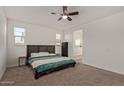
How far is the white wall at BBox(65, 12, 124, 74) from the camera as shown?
11.9 feet

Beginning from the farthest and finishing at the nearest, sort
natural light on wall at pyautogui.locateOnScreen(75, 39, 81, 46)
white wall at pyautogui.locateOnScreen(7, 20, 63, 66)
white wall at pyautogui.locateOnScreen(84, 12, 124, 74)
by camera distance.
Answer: natural light on wall at pyautogui.locateOnScreen(75, 39, 81, 46) → white wall at pyautogui.locateOnScreen(7, 20, 63, 66) → white wall at pyautogui.locateOnScreen(84, 12, 124, 74)

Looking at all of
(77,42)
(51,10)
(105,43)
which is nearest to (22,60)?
(51,10)

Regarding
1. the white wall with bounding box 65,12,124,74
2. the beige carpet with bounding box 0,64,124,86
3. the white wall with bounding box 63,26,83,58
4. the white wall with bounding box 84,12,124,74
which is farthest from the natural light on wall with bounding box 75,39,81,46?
the beige carpet with bounding box 0,64,124,86

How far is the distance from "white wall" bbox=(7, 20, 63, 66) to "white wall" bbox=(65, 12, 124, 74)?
7.83ft

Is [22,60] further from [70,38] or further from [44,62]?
[70,38]

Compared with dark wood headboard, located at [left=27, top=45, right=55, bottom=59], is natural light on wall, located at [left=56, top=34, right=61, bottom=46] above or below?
above

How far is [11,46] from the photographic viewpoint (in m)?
4.80

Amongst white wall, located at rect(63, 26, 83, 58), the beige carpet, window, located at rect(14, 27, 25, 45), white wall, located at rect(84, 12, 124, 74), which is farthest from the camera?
white wall, located at rect(63, 26, 83, 58)

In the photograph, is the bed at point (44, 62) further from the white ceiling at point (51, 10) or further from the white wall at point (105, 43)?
the white ceiling at point (51, 10)

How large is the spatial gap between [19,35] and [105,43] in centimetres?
463

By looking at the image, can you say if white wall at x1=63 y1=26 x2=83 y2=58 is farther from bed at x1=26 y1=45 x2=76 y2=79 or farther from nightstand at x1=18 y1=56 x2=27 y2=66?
nightstand at x1=18 y1=56 x2=27 y2=66

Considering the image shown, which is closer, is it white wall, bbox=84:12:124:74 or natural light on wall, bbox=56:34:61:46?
white wall, bbox=84:12:124:74

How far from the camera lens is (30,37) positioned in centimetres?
547
